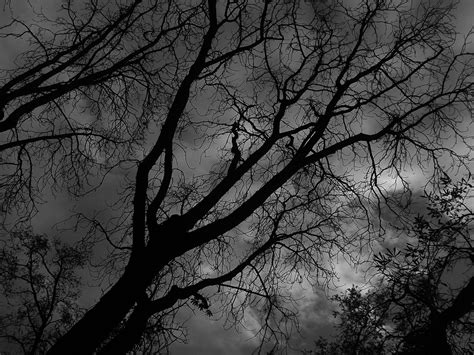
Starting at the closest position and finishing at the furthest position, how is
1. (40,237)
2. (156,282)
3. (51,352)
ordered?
(51,352), (156,282), (40,237)

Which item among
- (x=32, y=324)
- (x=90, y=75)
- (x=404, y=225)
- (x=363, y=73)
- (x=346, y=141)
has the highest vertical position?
(x=32, y=324)

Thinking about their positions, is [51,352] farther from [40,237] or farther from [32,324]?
[32,324]

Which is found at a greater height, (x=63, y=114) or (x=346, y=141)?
(x=63, y=114)

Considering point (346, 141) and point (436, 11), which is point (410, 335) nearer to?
point (346, 141)

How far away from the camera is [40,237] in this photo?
591 inches

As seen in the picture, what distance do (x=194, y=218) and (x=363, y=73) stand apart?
4405 mm

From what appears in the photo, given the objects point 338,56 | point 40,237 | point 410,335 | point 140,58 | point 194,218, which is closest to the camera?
point 194,218

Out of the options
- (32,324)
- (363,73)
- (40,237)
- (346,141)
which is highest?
(40,237)

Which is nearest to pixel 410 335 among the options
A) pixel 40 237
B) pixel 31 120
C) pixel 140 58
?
pixel 140 58

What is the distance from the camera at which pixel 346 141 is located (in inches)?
268

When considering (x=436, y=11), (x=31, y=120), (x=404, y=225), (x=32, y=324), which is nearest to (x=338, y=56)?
(x=436, y=11)

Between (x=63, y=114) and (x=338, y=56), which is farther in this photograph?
(x=338, y=56)

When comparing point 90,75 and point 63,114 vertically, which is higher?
point 63,114

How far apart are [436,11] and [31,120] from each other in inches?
313
